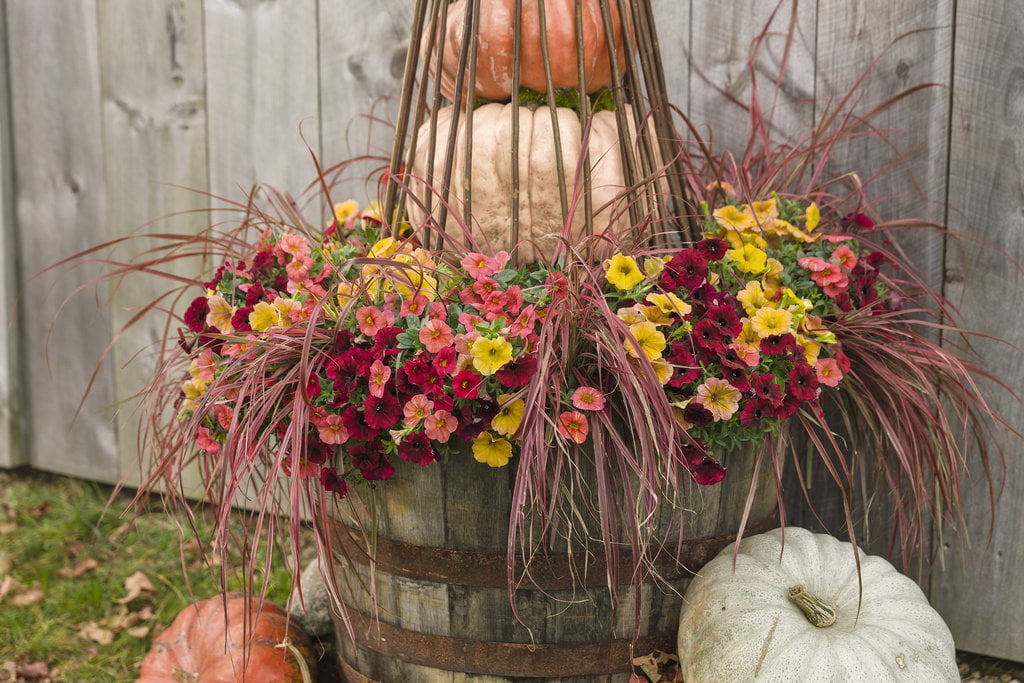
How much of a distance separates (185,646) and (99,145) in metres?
1.67

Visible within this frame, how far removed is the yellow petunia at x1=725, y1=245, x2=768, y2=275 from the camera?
155cm

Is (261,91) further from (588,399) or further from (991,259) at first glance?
(991,259)

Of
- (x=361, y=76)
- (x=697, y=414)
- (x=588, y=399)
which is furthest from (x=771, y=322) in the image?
(x=361, y=76)

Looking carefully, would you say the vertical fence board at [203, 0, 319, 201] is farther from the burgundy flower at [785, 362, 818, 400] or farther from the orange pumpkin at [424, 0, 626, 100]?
the burgundy flower at [785, 362, 818, 400]

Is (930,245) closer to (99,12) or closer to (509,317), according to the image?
(509,317)

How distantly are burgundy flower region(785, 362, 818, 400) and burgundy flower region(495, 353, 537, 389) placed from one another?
0.42 m

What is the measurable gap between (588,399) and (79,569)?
190 centimetres

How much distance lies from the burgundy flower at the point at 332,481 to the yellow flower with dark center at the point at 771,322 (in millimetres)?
701

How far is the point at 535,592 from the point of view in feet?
4.82

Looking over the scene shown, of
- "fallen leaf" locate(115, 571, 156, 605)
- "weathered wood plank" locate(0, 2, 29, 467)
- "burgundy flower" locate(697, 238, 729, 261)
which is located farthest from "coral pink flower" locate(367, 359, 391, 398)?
"weathered wood plank" locate(0, 2, 29, 467)

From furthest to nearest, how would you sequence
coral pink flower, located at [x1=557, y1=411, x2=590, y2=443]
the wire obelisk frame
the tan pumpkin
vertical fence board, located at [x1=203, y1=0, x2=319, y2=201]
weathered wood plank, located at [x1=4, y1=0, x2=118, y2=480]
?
1. weathered wood plank, located at [x1=4, y1=0, x2=118, y2=480]
2. vertical fence board, located at [x1=203, y1=0, x2=319, y2=201]
3. the tan pumpkin
4. the wire obelisk frame
5. coral pink flower, located at [x1=557, y1=411, x2=590, y2=443]

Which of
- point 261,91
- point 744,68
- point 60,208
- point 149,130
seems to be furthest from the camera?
point 60,208

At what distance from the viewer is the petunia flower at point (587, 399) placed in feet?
4.30

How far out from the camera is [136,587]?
95.8 inches
